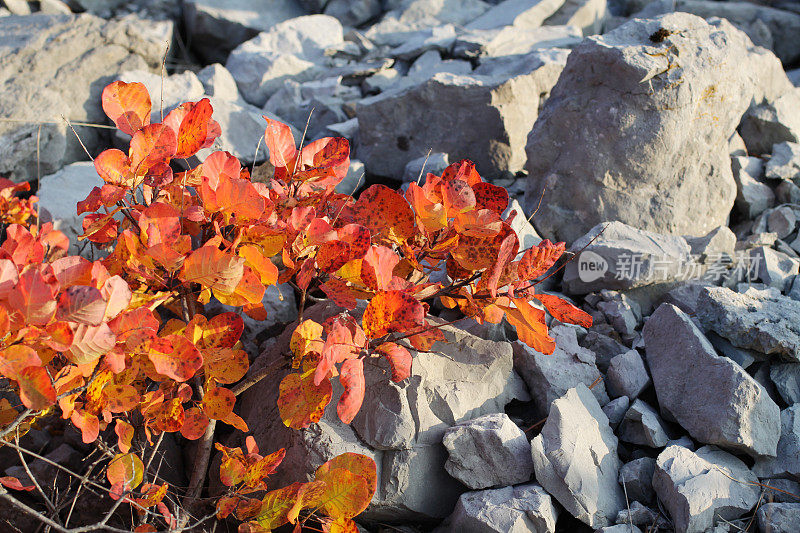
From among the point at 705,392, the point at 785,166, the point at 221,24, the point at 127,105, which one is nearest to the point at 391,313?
the point at 127,105

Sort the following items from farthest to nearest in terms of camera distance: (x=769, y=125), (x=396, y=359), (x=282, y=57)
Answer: (x=282, y=57), (x=769, y=125), (x=396, y=359)

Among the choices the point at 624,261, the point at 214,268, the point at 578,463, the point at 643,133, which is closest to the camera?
the point at 214,268

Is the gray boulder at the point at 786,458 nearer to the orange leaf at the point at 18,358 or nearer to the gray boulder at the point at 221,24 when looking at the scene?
the orange leaf at the point at 18,358

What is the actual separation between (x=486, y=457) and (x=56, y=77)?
118 inches

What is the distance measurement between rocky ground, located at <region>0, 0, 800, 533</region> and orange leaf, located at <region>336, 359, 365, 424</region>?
1.21ft

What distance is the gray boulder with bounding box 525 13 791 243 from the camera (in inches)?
91.0

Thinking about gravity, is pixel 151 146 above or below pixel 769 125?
above

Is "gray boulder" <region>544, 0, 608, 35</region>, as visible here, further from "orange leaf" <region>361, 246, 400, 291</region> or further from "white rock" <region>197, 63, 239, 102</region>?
"orange leaf" <region>361, 246, 400, 291</region>

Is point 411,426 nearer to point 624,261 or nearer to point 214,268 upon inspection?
point 214,268

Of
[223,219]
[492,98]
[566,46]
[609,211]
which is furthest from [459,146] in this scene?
[223,219]

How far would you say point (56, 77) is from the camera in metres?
3.18

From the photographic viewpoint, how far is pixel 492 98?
2834mm

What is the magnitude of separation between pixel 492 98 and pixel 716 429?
1.79m

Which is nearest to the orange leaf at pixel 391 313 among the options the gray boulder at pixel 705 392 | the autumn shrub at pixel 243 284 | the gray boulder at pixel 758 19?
the autumn shrub at pixel 243 284
